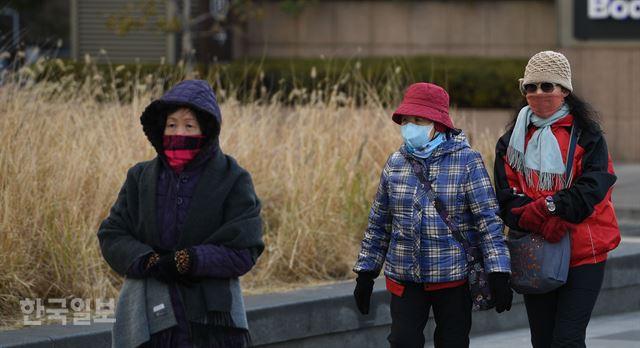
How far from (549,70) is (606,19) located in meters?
13.5

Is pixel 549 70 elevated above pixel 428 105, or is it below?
above

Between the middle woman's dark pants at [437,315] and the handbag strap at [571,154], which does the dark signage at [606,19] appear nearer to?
the handbag strap at [571,154]

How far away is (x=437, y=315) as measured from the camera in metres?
5.71

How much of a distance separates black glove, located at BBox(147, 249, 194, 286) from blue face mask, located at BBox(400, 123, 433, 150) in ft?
4.28

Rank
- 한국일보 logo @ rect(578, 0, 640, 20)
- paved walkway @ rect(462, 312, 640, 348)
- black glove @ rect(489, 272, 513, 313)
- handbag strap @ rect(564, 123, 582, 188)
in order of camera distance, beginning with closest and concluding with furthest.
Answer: black glove @ rect(489, 272, 513, 313)
handbag strap @ rect(564, 123, 582, 188)
paved walkway @ rect(462, 312, 640, 348)
한국일보 logo @ rect(578, 0, 640, 20)

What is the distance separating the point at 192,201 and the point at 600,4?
48.5ft

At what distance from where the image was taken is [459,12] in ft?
65.9

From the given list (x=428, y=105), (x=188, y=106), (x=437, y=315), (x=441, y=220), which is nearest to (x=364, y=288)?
(x=437, y=315)

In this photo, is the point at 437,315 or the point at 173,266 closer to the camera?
the point at 173,266

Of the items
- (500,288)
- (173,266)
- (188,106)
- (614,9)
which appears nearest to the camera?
(173,266)

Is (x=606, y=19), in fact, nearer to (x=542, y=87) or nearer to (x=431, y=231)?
(x=542, y=87)

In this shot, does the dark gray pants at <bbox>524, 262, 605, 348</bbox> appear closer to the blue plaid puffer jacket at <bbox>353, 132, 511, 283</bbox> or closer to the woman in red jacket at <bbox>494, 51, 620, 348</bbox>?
the woman in red jacket at <bbox>494, 51, 620, 348</bbox>

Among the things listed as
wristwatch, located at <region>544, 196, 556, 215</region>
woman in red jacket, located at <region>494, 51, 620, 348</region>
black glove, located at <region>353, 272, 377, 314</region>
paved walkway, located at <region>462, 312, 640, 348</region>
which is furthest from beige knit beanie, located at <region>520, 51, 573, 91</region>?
paved walkway, located at <region>462, 312, 640, 348</region>

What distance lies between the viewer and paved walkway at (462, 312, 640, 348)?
7875 millimetres
